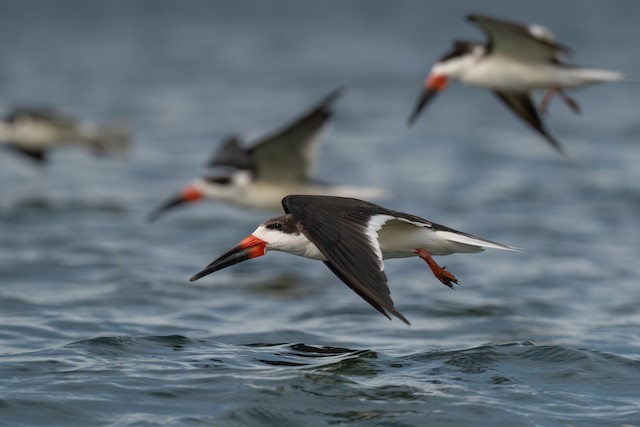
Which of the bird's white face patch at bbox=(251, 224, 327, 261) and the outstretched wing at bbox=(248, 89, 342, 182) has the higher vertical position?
the outstretched wing at bbox=(248, 89, 342, 182)

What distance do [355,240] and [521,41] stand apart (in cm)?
480

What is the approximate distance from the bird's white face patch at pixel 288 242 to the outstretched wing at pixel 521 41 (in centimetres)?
353

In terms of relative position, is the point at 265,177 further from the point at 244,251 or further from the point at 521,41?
the point at 244,251

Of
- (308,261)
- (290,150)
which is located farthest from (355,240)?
(308,261)

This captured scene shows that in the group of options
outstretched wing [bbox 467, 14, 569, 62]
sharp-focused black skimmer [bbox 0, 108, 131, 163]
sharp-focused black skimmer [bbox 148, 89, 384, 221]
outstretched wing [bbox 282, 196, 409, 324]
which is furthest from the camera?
sharp-focused black skimmer [bbox 0, 108, 131, 163]

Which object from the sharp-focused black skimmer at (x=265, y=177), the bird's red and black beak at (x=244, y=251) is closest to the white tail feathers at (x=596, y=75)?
the sharp-focused black skimmer at (x=265, y=177)

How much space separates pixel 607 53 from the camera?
27.3 metres

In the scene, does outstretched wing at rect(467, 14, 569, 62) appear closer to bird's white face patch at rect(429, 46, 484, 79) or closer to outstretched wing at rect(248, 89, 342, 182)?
bird's white face patch at rect(429, 46, 484, 79)

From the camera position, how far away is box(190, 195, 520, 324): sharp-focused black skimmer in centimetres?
609

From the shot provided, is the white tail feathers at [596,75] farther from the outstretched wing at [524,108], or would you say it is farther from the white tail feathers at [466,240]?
the white tail feathers at [466,240]

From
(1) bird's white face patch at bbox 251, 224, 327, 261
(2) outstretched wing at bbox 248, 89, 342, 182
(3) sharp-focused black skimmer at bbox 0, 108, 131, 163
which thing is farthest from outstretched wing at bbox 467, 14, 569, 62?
(3) sharp-focused black skimmer at bbox 0, 108, 131, 163

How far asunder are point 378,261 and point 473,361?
3.62 feet

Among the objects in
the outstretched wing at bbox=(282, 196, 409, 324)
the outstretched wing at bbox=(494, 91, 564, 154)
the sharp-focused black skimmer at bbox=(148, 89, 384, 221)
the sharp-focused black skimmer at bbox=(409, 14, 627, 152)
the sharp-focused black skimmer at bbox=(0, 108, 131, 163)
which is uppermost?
the sharp-focused black skimmer at bbox=(0, 108, 131, 163)

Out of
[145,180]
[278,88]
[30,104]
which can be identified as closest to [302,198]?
[145,180]
